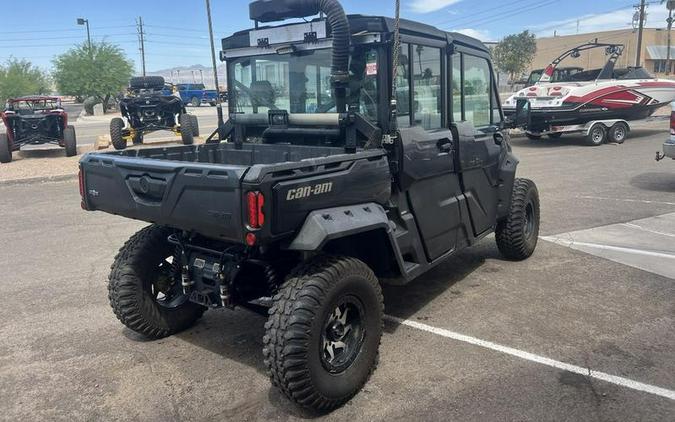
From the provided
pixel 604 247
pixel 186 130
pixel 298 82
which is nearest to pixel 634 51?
pixel 186 130

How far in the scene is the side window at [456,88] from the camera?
481 cm

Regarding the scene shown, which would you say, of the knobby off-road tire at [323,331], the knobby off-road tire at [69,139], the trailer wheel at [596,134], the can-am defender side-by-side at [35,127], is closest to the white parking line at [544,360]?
the knobby off-road tire at [323,331]

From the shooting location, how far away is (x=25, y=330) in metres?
4.45

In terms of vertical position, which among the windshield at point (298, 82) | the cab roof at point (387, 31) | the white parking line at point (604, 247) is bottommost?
the white parking line at point (604, 247)

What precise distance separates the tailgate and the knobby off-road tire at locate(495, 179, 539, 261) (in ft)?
11.4

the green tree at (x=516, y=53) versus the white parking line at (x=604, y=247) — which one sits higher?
the green tree at (x=516, y=53)

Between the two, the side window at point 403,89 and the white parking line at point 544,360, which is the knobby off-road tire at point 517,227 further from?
the side window at point 403,89

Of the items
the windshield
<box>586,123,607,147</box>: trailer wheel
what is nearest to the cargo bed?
the windshield

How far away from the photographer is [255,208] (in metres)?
2.96

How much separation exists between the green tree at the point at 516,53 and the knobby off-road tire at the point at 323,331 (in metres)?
73.7

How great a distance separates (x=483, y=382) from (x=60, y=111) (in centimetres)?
1489

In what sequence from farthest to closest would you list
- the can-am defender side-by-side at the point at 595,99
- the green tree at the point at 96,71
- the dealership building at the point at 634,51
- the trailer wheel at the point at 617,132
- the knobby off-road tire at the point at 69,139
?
the dealership building at the point at 634,51, the green tree at the point at 96,71, the trailer wheel at the point at 617,132, the can-am defender side-by-side at the point at 595,99, the knobby off-road tire at the point at 69,139

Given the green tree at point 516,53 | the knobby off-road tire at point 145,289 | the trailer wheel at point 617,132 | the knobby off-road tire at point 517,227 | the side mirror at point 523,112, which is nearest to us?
the knobby off-road tire at point 145,289

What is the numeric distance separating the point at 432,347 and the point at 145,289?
6.83 feet
